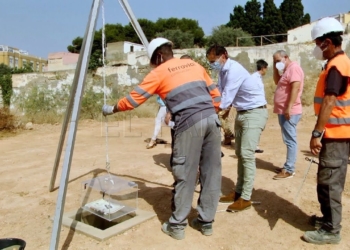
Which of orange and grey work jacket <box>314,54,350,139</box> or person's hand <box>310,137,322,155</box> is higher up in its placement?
orange and grey work jacket <box>314,54,350,139</box>

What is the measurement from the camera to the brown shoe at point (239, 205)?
13.1ft

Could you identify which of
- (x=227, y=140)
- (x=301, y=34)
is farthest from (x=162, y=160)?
(x=301, y=34)

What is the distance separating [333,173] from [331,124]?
1.35 ft

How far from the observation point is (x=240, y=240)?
341 centimetres

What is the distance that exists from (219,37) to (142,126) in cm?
2884

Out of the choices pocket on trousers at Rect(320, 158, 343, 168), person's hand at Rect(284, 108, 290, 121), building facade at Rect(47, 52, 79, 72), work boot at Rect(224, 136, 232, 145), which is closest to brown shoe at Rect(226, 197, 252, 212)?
pocket on trousers at Rect(320, 158, 343, 168)

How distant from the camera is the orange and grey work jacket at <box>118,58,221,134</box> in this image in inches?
128

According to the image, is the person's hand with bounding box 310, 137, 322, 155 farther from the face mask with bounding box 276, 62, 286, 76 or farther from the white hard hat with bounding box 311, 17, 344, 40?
the face mask with bounding box 276, 62, 286, 76

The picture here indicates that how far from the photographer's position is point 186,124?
128 inches

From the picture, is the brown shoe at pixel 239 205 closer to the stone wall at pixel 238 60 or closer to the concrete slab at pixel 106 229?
the concrete slab at pixel 106 229

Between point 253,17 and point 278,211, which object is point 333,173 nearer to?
point 278,211

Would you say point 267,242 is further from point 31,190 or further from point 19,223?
point 31,190

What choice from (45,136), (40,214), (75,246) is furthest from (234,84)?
(45,136)

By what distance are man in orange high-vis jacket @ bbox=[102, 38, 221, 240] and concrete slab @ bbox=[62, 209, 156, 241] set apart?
0.41m
